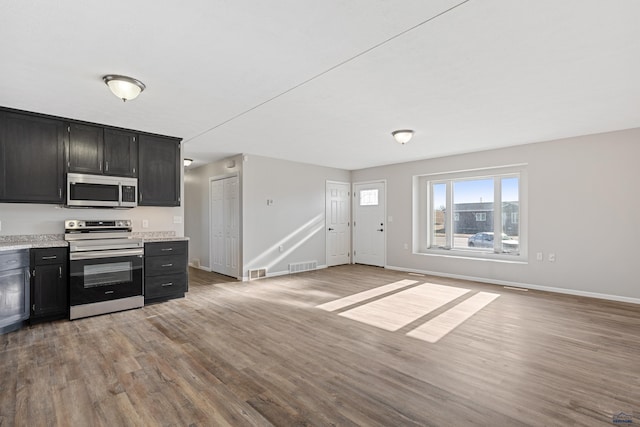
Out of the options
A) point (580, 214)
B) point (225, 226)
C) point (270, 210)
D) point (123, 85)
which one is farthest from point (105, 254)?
point (580, 214)

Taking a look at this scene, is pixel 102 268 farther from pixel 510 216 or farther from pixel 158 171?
pixel 510 216

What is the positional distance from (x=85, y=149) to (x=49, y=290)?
1.83m

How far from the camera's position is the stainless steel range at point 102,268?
3.78m

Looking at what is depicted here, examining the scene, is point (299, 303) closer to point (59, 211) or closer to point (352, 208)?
point (59, 211)

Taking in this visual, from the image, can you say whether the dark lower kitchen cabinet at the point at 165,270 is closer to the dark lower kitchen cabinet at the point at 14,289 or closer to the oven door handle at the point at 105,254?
the oven door handle at the point at 105,254

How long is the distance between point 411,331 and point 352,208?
16.8 ft

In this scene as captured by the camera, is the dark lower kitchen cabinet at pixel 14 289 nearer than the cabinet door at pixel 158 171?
Yes

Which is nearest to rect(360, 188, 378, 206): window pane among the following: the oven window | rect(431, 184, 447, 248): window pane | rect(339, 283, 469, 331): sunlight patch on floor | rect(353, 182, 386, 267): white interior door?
rect(353, 182, 386, 267): white interior door

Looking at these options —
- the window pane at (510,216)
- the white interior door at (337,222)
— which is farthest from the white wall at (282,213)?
the window pane at (510,216)

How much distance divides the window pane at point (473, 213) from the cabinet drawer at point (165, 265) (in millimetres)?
5369

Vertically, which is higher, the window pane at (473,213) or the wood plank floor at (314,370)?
the window pane at (473,213)

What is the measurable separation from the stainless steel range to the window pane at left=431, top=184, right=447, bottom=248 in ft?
18.7

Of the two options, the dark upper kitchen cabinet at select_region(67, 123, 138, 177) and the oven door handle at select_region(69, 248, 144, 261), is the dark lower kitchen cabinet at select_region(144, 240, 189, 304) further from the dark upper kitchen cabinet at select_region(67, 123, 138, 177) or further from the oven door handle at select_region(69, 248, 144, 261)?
the dark upper kitchen cabinet at select_region(67, 123, 138, 177)

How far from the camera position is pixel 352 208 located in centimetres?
832
